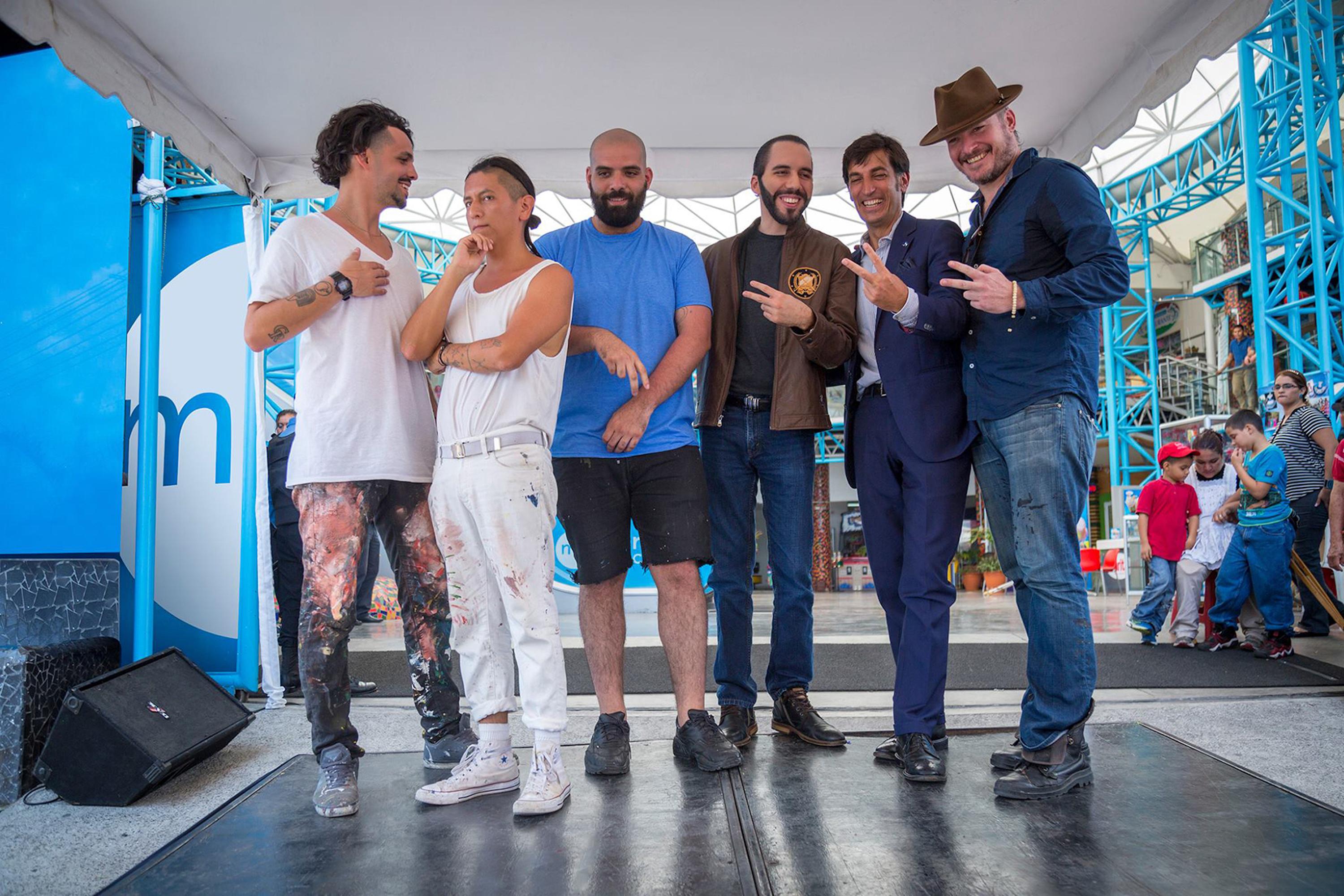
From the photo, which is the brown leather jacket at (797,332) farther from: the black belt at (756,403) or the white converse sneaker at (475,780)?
the white converse sneaker at (475,780)

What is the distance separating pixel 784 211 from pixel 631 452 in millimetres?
965

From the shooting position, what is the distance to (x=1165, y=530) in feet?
22.0

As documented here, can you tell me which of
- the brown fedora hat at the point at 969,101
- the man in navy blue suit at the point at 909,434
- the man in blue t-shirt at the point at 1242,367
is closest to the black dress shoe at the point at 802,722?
the man in navy blue suit at the point at 909,434

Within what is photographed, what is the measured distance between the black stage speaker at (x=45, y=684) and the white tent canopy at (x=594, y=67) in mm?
1947

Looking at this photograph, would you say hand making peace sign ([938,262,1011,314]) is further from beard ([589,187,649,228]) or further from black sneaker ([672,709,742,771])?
black sneaker ([672,709,742,771])

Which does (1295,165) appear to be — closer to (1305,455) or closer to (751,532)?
(1305,455)

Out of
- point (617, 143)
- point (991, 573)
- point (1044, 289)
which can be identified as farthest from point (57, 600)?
point (991, 573)

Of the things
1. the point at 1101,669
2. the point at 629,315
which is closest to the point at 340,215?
the point at 629,315

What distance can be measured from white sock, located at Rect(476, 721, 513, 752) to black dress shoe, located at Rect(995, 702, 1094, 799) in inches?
50.9

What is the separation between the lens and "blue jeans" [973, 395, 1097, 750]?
2.27m

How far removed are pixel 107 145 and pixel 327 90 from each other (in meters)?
1.38

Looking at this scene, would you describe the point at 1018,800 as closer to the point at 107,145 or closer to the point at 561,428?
the point at 561,428

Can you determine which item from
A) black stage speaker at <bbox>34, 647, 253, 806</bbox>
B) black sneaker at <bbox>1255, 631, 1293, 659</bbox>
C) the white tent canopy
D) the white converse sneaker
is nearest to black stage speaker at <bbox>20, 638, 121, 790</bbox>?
black stage speaker at <bbox>34, 647, 253, 806</bbox>

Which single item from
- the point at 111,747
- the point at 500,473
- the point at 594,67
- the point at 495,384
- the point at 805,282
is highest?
the point at 594,67
